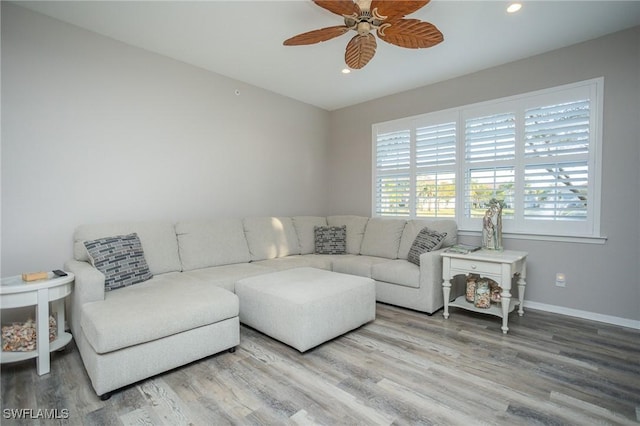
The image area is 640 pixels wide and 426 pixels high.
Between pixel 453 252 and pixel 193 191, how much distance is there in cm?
286

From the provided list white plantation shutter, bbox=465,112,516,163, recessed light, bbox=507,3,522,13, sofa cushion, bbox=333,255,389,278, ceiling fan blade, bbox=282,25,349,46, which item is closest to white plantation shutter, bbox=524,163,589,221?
white plantation shutter, bbox=465,112,516,163

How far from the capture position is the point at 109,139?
2.95m

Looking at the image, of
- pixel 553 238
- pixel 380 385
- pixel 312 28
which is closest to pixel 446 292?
pixel 553 238

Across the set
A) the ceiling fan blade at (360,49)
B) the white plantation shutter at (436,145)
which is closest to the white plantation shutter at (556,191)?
the white plantation shutter at (436,145)

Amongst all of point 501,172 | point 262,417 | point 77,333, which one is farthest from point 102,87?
point 501,172

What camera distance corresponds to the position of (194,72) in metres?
3.54

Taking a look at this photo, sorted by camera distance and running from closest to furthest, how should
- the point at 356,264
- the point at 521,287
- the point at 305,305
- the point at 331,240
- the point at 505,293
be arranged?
1. the point at 305,305
2. the point at 505,293
3. the point at 521,287
4. the point at 356,264
5. the point at 331,240

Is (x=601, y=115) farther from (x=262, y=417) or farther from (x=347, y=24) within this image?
(x=262, y=417)

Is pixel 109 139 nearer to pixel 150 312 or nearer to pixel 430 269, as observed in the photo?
pixel 150 312

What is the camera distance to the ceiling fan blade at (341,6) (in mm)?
1932

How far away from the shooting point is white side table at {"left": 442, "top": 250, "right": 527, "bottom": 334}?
276 centimetres

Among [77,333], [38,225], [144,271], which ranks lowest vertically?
[77,333]

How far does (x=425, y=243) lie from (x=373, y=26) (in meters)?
2.17

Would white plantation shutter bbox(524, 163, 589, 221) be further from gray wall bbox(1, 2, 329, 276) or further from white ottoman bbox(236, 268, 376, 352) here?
gray wall bbox(1, 2, 329, 276)
